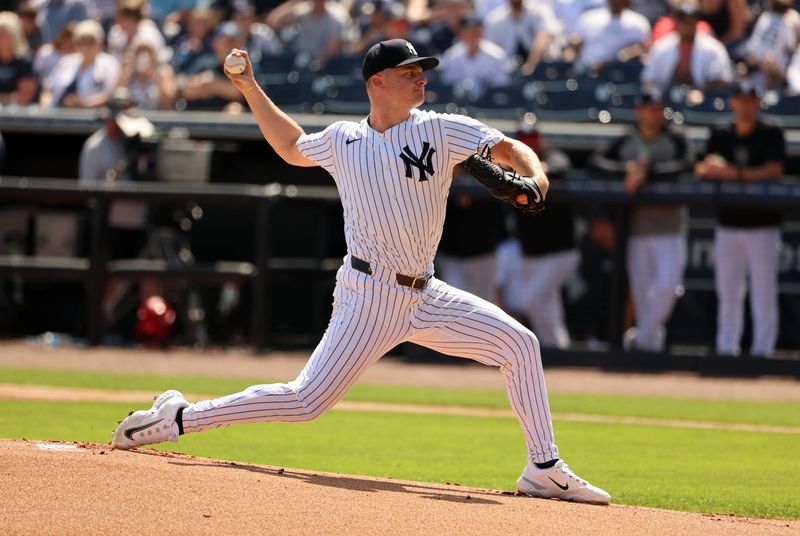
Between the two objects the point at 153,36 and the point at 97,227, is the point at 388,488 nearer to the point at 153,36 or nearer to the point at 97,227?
the point at 97,227

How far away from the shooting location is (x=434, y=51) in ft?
46.0

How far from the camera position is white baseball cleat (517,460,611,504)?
5285mm

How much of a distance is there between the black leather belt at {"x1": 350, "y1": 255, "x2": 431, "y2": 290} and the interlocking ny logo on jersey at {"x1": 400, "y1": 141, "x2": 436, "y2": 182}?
0.39 metres

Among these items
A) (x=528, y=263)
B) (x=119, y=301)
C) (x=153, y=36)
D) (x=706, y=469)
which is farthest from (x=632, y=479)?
(x=153, y=36)

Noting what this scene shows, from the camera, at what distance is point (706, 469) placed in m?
6.88

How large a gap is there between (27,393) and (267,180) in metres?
5.12

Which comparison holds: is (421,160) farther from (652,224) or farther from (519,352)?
(652,224)

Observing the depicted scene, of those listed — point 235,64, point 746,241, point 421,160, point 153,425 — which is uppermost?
point 235,64

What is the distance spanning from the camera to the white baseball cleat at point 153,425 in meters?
5.47

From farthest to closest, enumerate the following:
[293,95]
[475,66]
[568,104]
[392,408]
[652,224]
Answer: [293,95], [475,66], [568,104], [652,224], [392,408]

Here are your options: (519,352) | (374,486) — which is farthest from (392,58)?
(374,486)

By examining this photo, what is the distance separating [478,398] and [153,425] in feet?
15.4

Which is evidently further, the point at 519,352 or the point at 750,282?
Result: the point at 750,282


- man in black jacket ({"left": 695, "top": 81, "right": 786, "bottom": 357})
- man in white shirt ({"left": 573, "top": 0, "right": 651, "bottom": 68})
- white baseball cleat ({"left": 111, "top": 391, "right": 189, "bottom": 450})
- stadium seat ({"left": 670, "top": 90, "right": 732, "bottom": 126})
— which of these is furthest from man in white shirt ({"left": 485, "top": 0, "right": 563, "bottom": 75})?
white baseball cleat ({"left": 111, "top": 391, "right": 189, "bottom": 450})
